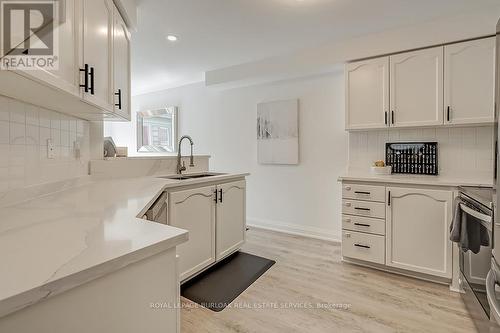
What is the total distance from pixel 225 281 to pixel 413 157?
2322 millimetres

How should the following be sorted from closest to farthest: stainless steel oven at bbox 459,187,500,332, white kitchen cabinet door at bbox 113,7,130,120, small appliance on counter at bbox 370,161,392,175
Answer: stainless steel oven at bbox 459,187,500,332 → white kitchen cabinet door at bbox 113,7,130,120 → small appliance on counter at bbox 370,161,392,175

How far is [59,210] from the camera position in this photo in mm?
1080

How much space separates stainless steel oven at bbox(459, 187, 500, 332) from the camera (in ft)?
4.67

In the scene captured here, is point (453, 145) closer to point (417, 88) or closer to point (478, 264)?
point (417, 88)

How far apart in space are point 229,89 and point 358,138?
2.18 metres

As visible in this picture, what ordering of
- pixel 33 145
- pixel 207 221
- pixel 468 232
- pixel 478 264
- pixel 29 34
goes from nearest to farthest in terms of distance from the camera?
pixel 29 34
pixel 33 145
pixel 478 264
pixel 468 232
pixel 207 221

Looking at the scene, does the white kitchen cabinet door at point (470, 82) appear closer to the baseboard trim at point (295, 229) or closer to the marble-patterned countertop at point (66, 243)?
the baseboard trim at point (295, 229)

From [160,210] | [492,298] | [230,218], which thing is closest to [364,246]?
[492,298]

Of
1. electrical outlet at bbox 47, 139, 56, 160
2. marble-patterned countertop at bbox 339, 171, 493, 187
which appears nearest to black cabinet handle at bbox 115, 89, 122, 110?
electrical outlet at bbox 47, 139, 56, 160

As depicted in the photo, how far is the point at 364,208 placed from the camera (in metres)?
2.46

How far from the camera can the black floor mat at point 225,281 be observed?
195cm

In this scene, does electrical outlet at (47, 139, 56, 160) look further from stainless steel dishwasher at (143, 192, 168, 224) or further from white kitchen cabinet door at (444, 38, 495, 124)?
white kitchen cabinet door at (444, 38, 495, 124)

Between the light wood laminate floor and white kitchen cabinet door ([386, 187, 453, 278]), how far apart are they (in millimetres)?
172

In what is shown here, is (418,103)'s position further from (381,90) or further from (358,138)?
(358,138)
